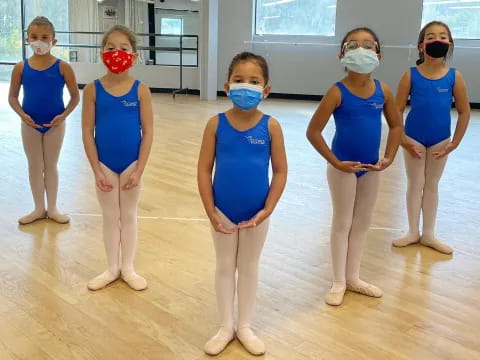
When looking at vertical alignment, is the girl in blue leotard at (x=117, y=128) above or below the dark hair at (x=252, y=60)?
below

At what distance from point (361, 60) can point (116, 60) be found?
110 cm

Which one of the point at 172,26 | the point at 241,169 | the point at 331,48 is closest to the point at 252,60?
the point at 241,169

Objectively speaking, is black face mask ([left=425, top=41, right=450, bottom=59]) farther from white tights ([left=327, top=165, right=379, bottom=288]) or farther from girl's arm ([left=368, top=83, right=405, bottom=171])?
white tights ([left=327, top=165, right=379, bottom=288])

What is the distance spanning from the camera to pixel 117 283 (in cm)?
275

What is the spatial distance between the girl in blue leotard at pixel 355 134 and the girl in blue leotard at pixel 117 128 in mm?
813

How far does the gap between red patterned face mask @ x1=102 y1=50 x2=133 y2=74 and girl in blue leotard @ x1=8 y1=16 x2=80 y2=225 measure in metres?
1.05

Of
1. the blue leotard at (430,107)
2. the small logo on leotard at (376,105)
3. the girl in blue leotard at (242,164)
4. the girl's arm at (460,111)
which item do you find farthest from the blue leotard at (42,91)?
the girl's arm at (460,111)

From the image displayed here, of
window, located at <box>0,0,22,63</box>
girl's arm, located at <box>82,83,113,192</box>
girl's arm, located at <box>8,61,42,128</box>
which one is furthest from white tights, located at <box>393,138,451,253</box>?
window, located at <box>0,0,22,63</box>

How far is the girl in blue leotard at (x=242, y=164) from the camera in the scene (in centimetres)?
199

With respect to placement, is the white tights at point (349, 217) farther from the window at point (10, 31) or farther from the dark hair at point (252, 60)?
the window at point (10, 31)

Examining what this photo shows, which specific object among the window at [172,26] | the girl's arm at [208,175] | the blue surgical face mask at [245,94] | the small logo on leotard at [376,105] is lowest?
the girl's arm at [208,175]

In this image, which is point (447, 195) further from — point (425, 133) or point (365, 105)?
point (365, 105)

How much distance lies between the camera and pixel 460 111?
3.15 metres

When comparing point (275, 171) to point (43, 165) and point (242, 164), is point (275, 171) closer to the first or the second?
point (242, 164)
